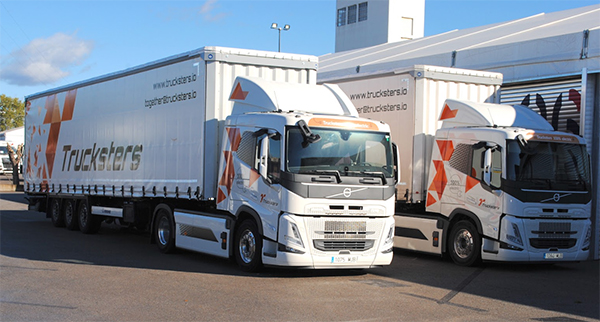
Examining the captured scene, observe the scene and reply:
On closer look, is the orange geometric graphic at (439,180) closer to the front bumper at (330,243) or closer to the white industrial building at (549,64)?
the white industrial building at (549,64)

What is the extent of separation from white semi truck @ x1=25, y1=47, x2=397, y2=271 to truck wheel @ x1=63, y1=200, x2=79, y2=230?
47 cm

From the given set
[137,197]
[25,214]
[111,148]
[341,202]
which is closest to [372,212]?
[341,202]

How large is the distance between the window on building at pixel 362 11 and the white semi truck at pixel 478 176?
39698 mm

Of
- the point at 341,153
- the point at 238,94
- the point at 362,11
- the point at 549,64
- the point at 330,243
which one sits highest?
the point at 362,11

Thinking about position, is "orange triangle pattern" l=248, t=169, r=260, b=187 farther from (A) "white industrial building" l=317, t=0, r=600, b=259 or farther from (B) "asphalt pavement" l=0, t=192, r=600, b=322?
(A) "white industrial building" l=317, t=0, r=600, b=259

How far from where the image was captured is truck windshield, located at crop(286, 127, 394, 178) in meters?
11.0

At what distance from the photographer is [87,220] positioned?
1833 centimetres

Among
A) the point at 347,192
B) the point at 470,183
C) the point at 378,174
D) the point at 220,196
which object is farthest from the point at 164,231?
the point at 470,183

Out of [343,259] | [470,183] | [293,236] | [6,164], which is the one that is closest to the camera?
[293,236]

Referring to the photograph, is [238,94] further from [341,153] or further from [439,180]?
[439,180]

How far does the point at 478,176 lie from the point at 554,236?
5.84ft

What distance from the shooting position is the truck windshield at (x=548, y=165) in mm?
12688

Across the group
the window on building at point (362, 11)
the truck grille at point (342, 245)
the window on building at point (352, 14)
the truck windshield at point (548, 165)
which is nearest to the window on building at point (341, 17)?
the window on building at point (352, 14)

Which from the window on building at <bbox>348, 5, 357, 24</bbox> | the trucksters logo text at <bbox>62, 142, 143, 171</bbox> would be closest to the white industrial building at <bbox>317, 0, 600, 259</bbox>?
the trucksters logo text at <bbox>62, 142, 143, 171</bbox>
